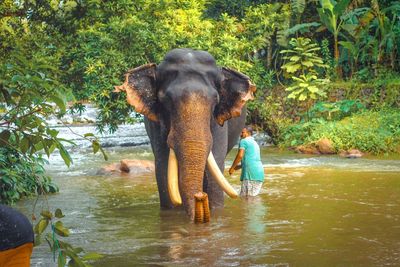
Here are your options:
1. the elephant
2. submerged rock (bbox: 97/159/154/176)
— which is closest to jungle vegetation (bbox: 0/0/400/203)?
the elephant

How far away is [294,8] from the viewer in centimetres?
2653

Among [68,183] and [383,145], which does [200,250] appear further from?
[383,145]

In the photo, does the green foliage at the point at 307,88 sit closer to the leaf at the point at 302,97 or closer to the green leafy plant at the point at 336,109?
the leaf at the point at 302,97

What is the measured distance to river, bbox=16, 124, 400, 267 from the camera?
7.91 m

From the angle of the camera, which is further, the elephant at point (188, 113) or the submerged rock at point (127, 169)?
the submerged rock at point (127, 169)

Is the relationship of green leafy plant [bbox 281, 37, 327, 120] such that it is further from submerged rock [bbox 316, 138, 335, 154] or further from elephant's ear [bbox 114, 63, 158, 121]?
elephant's ear [bbox 114, 63, 158, 121]

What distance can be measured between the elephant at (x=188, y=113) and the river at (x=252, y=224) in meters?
0.49

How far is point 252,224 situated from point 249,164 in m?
2.43

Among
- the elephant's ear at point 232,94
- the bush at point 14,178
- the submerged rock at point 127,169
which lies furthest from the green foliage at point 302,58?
the elephant's ear at point 232,94

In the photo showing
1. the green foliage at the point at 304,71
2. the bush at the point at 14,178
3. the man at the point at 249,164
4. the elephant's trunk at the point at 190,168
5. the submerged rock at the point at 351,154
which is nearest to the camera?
the elephant's trunk at the point at 190,168

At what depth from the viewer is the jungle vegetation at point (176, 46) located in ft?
14.9

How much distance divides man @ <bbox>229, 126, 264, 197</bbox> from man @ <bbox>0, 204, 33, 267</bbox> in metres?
8.99

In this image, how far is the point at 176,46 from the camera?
1312 centimetres

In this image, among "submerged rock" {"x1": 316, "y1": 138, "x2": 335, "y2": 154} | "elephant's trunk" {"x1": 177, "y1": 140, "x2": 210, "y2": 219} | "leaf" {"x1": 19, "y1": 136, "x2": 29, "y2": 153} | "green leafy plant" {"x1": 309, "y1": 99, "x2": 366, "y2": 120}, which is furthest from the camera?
"green leafy plant" {"x1": 309, "y1": 99, "x2": 366, "y2": 120}
